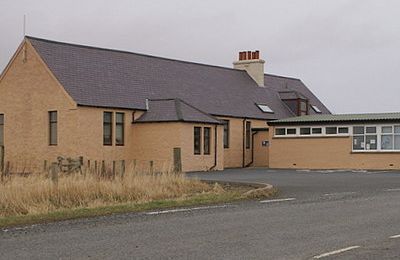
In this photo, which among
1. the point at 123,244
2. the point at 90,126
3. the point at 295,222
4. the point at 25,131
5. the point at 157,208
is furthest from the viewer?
the point at 25,131

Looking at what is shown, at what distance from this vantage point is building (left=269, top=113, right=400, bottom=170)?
42969mm

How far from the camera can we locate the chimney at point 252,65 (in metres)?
56.7

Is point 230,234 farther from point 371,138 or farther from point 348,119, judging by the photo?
point 348,119

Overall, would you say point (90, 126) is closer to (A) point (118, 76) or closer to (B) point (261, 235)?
(A) point (118, 76)

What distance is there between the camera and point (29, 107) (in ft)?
139

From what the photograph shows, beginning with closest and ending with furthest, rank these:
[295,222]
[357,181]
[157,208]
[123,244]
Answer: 1. [123,244]
2. [295,222]
3. [157,208]
4. [357,181]

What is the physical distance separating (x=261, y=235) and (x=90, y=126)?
28364 mm

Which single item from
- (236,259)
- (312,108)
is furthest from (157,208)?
(312,108)

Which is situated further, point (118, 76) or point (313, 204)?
point (118, 76)

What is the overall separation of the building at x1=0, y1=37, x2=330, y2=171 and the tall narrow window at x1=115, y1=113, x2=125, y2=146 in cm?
6

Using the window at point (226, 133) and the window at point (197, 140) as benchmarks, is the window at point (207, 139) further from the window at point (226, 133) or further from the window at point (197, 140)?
the window at point (226, 133)

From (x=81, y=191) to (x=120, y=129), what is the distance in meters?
23.2

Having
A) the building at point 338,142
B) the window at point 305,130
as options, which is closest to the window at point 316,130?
the building at point 338,142

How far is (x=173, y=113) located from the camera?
4188cm
